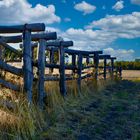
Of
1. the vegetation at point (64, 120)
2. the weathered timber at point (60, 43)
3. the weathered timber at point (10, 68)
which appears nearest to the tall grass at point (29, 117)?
the vegetation at point (64, 120)

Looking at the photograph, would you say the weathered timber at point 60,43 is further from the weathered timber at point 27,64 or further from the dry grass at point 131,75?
the dry grass at point 131,75

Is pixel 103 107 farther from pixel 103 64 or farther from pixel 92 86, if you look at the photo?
pixel 103 64

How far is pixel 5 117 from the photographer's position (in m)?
7.10

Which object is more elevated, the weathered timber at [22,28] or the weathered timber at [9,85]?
the weathered timber at [22,28]

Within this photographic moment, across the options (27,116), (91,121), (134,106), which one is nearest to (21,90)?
(27,116)

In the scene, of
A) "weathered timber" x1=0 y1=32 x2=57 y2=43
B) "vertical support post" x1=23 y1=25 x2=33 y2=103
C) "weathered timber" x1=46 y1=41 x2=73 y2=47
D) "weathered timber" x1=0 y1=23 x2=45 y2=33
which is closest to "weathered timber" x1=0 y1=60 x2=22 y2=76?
"vertical support post" x1=23 y1=25 x2=33 y2=103

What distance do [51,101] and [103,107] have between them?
2.09m

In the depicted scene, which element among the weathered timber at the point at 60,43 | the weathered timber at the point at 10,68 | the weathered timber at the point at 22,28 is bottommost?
the weathered timber at the point at 10,68

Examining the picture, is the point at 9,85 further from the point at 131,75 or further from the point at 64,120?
the point at 131,75

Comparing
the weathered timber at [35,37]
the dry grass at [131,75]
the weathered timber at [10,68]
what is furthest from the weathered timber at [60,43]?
the dry grass at [131,75]

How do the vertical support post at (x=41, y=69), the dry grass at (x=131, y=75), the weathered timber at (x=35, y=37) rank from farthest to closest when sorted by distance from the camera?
1. the dry grass at (x=131, y=75)
2. the vertical support post at (x=41, y=69)
3. the weathered timber at (x=35, y=37)

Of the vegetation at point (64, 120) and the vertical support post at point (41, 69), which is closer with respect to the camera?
the vegetation at point (64, 120)

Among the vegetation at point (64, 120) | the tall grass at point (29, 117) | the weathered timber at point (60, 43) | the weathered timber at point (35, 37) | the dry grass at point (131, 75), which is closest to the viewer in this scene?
the tall grass at point (29, 117)

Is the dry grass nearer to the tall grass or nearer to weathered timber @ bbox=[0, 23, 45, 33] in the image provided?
the tall grass
